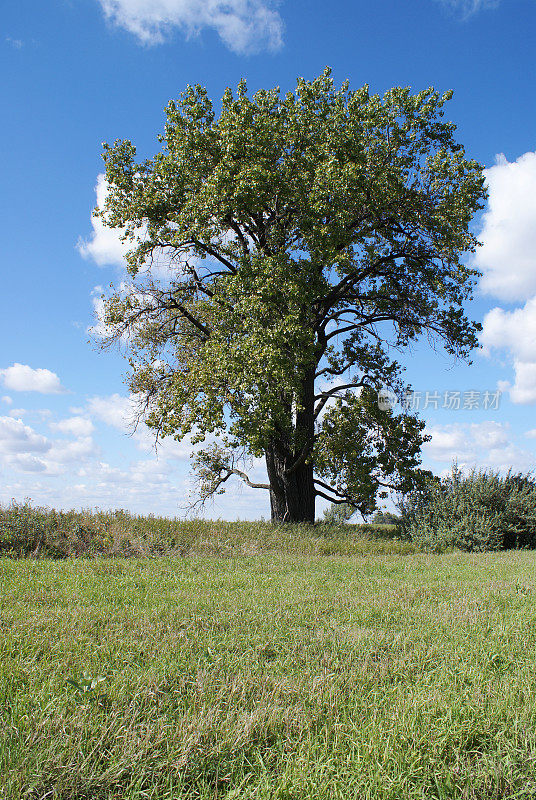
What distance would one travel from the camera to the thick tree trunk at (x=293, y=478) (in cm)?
1708

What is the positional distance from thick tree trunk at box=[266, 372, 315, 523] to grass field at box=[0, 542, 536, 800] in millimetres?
10316

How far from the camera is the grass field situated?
293 centimetres

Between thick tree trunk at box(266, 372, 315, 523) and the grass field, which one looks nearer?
the grass field

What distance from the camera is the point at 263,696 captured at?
12.2ft

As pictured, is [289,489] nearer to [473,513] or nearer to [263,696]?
[473,513]

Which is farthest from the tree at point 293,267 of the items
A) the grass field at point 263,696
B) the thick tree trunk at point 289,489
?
the grass field at point 263,696

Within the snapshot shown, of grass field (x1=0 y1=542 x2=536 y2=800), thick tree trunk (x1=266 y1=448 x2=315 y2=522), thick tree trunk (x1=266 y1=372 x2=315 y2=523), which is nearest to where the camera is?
grass field (x1=0 y1=542 x2=536 y2=800)

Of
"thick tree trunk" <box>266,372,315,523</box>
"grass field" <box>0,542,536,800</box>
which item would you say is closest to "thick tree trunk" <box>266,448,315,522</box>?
"thick tree trunk" <box>266,372,315,523</box>

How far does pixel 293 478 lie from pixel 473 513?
589 centimetres

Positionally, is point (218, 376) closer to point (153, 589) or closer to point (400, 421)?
point (400, 421)

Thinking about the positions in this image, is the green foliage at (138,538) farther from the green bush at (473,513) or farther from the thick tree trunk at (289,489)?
the thick tree trunk at (289,489)

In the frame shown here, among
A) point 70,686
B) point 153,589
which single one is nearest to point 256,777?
point 70,686

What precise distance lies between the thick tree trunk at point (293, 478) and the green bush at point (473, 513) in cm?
353

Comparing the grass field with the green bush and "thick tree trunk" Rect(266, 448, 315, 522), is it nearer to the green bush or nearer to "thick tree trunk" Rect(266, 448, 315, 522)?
the green bush
